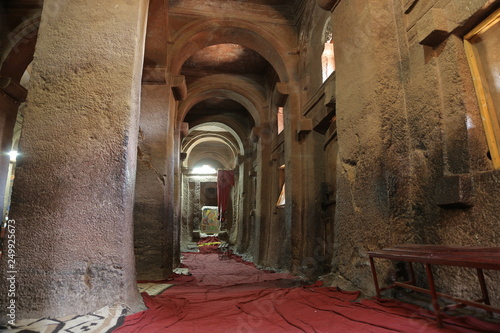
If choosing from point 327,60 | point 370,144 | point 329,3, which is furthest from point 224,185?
point 370,144

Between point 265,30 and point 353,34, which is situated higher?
point 265,30

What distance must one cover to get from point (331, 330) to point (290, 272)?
4363 millimetres

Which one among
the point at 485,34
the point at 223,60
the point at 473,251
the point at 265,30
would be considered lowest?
the point at 473,251

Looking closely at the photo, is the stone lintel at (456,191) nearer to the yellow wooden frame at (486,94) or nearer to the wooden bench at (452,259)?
the yellow wooden frame at (486,94)

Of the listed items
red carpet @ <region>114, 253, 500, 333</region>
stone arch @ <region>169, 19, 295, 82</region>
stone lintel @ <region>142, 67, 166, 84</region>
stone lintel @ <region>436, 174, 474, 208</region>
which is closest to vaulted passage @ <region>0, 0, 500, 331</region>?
stone lintel @ <region>436, 174, 474, 208</region>

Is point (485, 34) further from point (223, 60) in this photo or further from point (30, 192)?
point (223, 60)

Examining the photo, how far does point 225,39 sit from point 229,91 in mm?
3024

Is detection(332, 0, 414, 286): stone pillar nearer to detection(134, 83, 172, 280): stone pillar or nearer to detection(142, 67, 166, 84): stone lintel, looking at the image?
detection(134, 83, 172, 280): stone pillar

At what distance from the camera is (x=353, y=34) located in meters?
3.86

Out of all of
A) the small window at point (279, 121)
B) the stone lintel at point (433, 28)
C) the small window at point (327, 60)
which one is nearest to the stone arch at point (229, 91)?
the small window at point (279, 121)

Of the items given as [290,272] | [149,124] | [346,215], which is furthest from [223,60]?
[346,215]

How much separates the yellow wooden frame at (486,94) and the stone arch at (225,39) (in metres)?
4.76

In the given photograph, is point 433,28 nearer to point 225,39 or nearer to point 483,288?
point 483,288

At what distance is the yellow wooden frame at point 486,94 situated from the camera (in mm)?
2570
